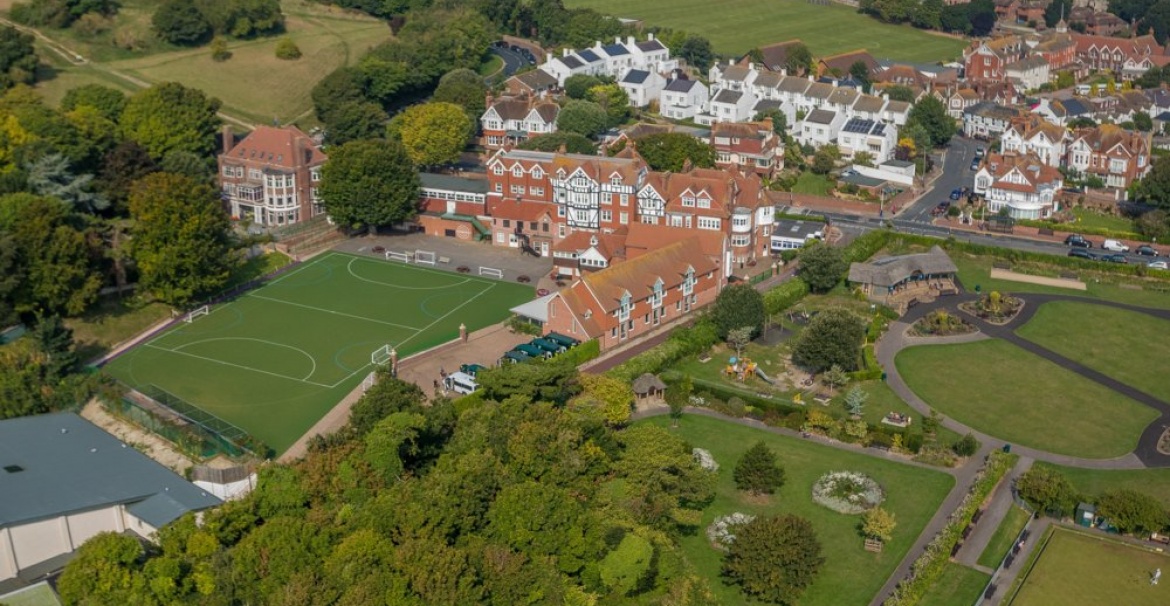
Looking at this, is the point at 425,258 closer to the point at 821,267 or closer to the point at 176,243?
the point at 176,243

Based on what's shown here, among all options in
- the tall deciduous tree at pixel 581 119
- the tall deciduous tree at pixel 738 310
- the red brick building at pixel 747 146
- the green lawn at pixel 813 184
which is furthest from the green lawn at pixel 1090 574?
the tall deciduous tree at pixel 581 119

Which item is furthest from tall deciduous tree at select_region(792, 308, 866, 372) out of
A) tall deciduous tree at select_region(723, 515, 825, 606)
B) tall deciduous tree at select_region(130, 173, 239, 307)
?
tall deciduous tree at select_region(130, 173, 239, 307)

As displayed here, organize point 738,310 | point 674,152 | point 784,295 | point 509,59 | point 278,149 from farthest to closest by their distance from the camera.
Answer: point 509,59 < point 674,152 < point 278,149 < point 784,295 < point 738,310

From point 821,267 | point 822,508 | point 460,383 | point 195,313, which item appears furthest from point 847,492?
point 195,313

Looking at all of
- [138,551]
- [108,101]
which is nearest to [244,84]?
[108,101]

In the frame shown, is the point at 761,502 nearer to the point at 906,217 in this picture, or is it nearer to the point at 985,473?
the point at 985,473

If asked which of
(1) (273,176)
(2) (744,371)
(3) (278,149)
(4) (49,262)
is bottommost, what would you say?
(2) (744,371)
